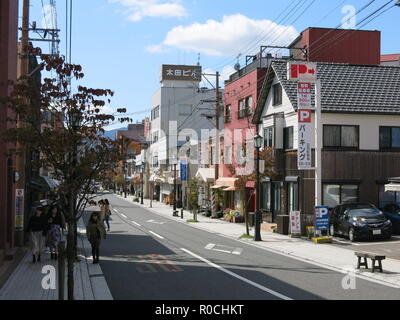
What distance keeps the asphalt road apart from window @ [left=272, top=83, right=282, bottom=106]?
37.9 feet

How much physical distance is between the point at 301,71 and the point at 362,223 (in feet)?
24.4

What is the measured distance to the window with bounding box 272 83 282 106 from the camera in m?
32.1

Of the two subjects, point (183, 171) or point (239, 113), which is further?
point (183, 171)

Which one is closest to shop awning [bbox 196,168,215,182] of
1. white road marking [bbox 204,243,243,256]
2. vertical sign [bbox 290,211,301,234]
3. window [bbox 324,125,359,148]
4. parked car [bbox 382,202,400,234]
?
window [bbox 324,125,359,148]

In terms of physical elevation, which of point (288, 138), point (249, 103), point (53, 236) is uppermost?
point (249, 103)

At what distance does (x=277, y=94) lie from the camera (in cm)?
3259

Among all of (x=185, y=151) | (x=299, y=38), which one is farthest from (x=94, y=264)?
(x=185, y=151)

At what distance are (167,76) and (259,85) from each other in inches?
1923

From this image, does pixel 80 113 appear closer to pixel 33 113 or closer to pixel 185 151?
pixel 33 113

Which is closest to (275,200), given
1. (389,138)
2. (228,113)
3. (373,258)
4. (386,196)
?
(386,196)

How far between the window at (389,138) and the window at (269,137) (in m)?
6.26

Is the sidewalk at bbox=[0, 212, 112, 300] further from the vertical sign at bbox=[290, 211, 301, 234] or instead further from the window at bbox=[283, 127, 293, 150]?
the window at bbox=[283, 127, 293, 150]

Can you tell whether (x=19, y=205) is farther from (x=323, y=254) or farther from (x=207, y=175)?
(x=207, y=175)

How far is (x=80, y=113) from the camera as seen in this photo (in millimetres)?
10250
